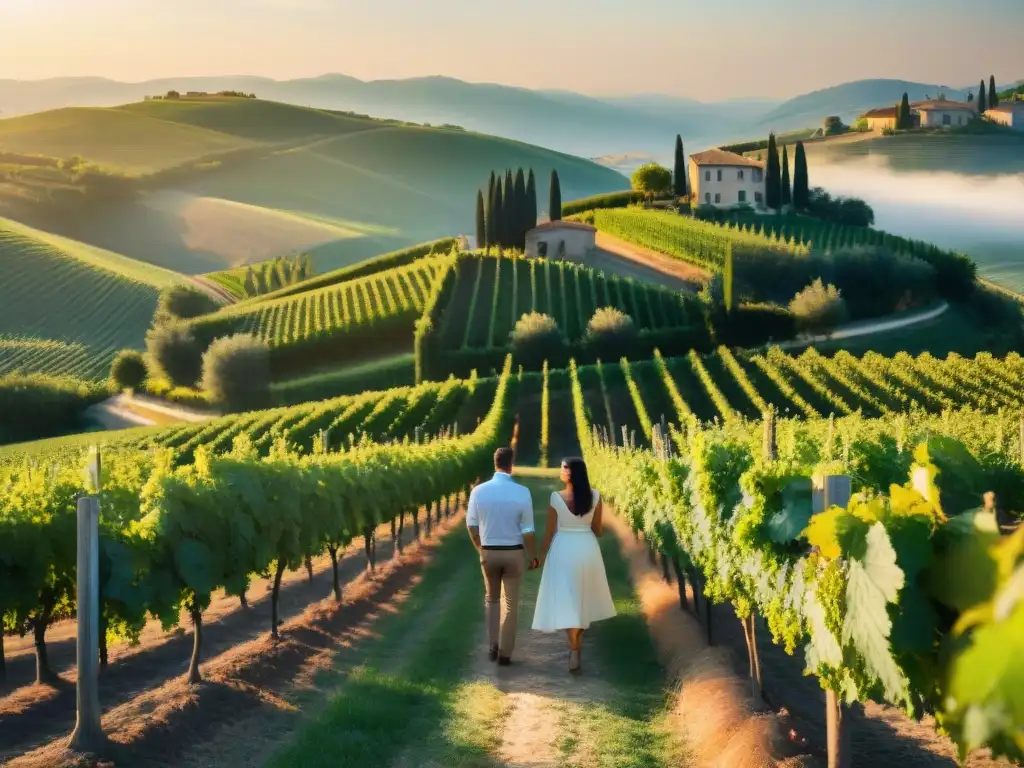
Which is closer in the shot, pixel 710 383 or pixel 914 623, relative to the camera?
pixel 914 623

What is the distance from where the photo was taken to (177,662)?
465 inches

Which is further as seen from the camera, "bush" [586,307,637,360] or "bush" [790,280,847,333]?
"bush" [790,280,847,333]

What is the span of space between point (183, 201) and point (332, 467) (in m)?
154

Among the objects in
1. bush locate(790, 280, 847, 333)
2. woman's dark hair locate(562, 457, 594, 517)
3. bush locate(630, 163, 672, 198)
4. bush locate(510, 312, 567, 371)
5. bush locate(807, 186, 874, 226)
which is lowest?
bush locate(510, 312, 567, 371)

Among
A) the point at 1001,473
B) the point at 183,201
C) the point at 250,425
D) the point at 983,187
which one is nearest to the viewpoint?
the point at 1001,473

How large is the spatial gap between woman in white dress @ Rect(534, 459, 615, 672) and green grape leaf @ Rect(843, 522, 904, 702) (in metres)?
4.50

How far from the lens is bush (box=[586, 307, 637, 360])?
65250mm

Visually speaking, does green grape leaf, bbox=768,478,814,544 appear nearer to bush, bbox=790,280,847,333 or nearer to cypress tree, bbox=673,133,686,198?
bush, bbox=790,280,847,333

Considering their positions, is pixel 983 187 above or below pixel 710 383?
above

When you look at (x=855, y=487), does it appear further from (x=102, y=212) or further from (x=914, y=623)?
(x=102, y=212)

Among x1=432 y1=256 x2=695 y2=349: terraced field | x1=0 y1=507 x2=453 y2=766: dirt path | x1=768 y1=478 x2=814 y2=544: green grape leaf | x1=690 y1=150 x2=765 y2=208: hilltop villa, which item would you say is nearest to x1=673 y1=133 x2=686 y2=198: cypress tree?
x1=690 y1=150 x2=765 y2=208: hilltop villa

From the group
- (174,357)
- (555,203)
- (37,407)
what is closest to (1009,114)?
(555,203)

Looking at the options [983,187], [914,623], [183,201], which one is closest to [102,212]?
[183,201]

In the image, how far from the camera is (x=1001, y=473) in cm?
1144
